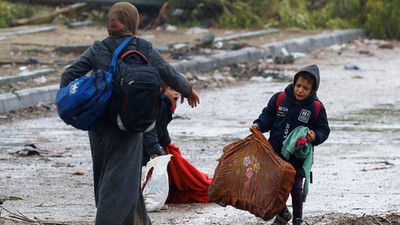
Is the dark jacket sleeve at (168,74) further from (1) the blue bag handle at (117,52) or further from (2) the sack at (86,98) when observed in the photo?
(2) the sack at (86,98)

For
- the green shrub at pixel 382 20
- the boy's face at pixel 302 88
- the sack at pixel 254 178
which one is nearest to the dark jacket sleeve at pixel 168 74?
the sack at pixel 254 178

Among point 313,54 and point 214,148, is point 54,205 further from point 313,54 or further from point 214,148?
point 313,54

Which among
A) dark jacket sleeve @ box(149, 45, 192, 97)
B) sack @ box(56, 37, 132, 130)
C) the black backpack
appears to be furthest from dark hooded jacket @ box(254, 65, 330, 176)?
sack @ box(56, 37, 132, 130)

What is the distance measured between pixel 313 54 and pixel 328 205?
12922 millimetres

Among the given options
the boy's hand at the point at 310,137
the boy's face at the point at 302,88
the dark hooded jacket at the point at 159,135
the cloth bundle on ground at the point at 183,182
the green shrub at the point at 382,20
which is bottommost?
the green shrub at the point at 382,20

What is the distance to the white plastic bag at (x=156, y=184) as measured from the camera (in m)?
7.31

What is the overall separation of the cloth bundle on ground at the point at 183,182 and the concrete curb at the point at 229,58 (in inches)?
213

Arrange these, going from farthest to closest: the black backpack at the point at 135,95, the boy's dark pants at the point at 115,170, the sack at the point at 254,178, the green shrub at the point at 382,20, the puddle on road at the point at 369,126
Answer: the green shrub at the point at 382,20, the puddle on road at the point at 369,126, the sack at the point at 254,178, the boy's dark pants at the point at 115,170, the black backpack at the point at 135,95

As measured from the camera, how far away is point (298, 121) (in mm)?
6527

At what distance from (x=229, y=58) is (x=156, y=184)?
10.6 metres

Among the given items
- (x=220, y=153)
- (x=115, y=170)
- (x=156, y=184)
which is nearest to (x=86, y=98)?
(x=115, y=170)

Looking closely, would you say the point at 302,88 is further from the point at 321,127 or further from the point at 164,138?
the point at 164,138

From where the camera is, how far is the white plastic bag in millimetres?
7309

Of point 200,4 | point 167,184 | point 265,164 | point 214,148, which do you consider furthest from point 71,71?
point 200,4
